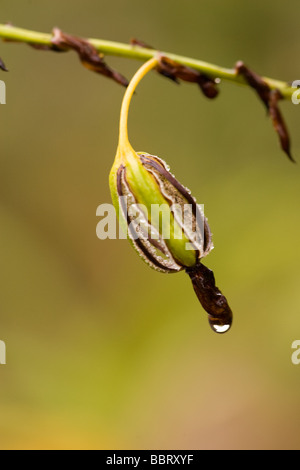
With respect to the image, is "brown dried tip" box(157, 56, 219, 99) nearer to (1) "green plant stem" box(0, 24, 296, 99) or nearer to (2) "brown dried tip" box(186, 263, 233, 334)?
(1) "green plant stem" box(0, 24, 296, 99)

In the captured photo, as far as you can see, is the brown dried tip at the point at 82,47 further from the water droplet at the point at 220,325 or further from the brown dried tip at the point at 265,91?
the water droplet at the point at 220,325

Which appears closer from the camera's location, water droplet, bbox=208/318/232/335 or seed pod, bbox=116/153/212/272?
seed pod, bbox=116/153/212/272

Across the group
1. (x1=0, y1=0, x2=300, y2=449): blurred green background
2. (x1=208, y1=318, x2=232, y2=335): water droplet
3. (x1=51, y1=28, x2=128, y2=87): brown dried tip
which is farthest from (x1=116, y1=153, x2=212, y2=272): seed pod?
(x1=0, y1=0, x2=300, y2=449): blurred green background

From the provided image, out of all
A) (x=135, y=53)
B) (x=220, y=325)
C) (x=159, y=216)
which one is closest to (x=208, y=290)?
(x=220, y=325)

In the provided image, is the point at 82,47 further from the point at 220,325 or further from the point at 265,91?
the point at 220,325

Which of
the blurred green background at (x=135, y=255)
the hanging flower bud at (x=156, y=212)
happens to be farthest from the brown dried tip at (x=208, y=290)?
the blurred green background at (x=135, y=255)

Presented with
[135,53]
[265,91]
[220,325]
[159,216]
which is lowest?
[220,325]
